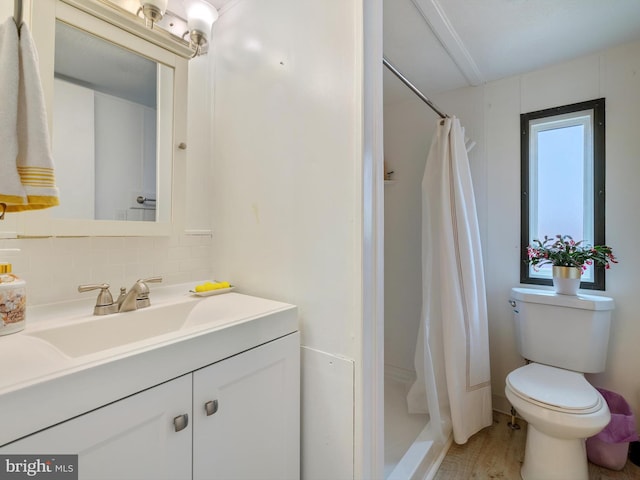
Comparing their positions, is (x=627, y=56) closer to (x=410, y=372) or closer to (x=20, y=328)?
(x=410, y=372)

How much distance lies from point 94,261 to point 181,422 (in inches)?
25.6

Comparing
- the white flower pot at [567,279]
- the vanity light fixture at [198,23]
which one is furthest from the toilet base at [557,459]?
the vanity light fixture at [198,23]

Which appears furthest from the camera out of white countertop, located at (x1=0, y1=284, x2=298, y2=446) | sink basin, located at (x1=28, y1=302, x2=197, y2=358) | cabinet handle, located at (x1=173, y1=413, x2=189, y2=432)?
sink basin, located at (x1=28, y1=302, x2=197, y2=358)

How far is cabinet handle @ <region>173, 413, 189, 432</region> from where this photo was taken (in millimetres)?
661

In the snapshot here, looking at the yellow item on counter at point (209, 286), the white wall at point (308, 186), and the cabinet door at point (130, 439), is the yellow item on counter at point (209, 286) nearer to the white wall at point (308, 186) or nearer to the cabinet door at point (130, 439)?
the white wall at point (308, 186)

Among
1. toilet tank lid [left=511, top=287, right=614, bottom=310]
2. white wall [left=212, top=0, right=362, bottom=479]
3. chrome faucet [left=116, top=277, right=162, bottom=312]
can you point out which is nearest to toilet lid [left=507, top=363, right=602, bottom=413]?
toilet tank lid [left=511, top=287, right=614, bottom=310]

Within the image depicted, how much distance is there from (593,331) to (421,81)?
5.60 feet

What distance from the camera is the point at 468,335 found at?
5.19ft

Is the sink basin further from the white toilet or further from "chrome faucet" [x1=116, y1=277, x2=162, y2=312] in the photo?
the white toilet

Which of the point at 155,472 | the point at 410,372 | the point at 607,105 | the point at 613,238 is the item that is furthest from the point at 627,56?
the point at 155,472

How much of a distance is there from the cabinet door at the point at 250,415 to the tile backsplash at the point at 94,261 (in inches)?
22.3

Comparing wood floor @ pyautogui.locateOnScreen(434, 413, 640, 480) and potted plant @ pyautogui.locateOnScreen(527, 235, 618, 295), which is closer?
wood floor @ pyautogui.locateOnScreen(434, 413, 640, 480)

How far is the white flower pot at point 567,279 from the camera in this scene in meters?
1.57

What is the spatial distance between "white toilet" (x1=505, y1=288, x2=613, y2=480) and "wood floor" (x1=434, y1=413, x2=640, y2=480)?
0.34ft
